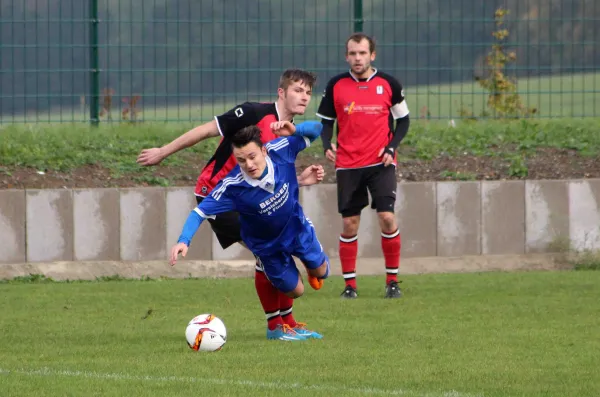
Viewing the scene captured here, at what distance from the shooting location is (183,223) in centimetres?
1337

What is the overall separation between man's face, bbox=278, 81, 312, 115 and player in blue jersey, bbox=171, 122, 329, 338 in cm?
43

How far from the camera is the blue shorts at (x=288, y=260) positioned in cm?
849

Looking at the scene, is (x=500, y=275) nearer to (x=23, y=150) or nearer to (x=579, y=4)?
(x=579, y=4)

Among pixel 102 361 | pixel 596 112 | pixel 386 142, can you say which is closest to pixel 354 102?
pixel 386 142

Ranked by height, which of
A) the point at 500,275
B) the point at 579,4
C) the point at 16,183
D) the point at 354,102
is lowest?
the point at 500,275

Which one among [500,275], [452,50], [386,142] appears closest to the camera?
[386,142]

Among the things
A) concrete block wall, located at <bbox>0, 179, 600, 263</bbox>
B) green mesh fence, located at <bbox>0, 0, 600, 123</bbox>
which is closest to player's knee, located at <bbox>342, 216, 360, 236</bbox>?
concrete block wall, located at <bbox>0, 179, 600, 263</bbox>

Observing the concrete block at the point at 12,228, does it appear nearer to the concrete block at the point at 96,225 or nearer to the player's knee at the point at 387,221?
the concrete block at the point at 96,225

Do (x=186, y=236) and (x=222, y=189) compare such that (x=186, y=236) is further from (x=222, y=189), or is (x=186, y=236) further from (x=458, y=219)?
(x=458, y=219)

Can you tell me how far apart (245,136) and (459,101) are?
8.29 meters

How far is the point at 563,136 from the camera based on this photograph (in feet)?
52.6

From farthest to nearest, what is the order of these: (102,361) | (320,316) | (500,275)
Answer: (500,275)
(320,316)
(102,361)

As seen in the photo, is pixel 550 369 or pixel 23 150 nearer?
pixel 550 369

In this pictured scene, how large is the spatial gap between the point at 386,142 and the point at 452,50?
4286 millimetres
